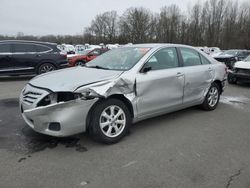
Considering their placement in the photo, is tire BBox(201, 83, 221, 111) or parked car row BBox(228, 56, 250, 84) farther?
parked car row BBox(228, 56, 250, 84)

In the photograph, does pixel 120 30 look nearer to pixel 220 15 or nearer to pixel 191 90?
pixel 220 15

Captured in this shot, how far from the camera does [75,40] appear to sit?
65.4 meters

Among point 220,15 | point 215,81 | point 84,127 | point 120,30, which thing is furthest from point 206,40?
point 84,127

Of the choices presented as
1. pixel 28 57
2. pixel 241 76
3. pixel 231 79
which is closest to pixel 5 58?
pixel 28 57

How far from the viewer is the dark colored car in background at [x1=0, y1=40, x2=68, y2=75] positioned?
928 cm

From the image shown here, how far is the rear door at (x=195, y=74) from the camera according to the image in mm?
4582

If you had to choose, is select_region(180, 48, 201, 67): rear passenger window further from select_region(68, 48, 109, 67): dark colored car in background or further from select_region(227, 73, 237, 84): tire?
select_region(68, 48, 109, 67): dark colored car in background

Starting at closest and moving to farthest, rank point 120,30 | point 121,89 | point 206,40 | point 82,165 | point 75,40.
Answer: point 82,165
point 121,89
point 206,40
point 120,30
point 75,40

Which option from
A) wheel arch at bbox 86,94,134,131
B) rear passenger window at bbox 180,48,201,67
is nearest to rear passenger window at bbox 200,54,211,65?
rear passenger window at bbox 180,48,201,67

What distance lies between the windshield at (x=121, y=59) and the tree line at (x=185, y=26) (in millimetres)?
40177

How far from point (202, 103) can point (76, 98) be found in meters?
3.28

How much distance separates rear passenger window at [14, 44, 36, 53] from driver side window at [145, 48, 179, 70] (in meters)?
7.31

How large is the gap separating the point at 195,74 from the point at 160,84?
3.66ft

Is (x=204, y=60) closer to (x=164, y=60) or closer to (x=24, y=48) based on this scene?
(x=164, y=60)
